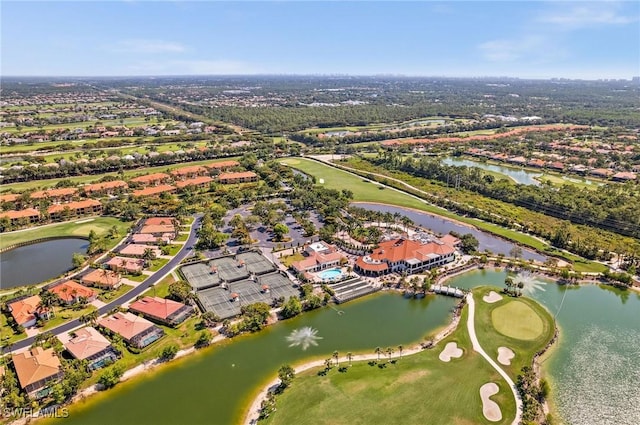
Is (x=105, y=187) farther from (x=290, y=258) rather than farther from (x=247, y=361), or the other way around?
(x=247, y=361)

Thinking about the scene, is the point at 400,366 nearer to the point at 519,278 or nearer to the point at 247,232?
the point at 519,278

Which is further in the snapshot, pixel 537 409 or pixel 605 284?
pixel 605 284

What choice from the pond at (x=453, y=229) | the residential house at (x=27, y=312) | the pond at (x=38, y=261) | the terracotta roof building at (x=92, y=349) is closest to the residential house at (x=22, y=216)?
the pond at (x=38, y=261)

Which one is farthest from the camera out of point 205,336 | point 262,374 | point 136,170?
point 136,170

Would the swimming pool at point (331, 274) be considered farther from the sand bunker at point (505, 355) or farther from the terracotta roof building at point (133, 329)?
the sand bunker at point (505, 355)

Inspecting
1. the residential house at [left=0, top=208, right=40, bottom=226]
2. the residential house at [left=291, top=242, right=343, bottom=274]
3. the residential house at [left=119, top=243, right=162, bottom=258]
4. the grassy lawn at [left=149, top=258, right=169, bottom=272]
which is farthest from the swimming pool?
the residential house at [left=0, top=208, right=40, bottom=226]

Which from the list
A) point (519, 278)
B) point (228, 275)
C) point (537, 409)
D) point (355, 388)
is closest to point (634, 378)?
point (537, 409)

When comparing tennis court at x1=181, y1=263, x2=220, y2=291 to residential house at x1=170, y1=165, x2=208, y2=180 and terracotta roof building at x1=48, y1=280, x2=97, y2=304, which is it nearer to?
terracotta roof building at x1=48, y1=280, x2=97, y2=304
